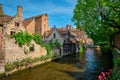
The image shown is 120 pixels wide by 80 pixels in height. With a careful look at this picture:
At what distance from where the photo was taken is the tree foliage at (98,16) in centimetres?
1927

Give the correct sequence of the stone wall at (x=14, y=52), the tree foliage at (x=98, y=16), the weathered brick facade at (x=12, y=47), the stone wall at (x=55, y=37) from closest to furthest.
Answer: the tree foliage at (x=98, y=16)
the weathered brick facade at (x=12, y=47)
the stone wall at (x=14, y=52)
the stone wall at (x=55, y=37)

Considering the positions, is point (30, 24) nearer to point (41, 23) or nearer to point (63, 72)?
point (41, 23)

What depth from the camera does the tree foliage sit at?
19.3 metres

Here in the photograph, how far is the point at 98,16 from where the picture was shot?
74.7ft

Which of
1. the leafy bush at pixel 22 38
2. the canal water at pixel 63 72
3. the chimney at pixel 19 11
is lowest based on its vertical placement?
the canal water at pixel 63 72

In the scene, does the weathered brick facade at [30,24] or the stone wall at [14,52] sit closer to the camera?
the stone wall at [14,52]

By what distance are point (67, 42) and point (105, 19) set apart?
29.0 metres

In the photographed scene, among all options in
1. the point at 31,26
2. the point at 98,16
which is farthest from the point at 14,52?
the point at 31,26

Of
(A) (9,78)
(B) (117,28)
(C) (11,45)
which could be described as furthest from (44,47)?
(B) (117,28)

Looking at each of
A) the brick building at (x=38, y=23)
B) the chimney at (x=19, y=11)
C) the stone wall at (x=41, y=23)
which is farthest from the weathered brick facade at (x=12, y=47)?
the stone wall at (x=41, y=23)

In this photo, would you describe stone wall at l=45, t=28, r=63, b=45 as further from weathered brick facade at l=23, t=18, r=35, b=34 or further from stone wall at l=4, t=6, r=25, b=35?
stone wall at l=4, t=6, r=25, b=35

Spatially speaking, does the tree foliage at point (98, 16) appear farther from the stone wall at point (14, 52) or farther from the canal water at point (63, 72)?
the stone wall at point (14, 52)

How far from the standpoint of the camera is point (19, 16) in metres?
34.1

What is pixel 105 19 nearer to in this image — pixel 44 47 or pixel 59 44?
pixel 44 47
